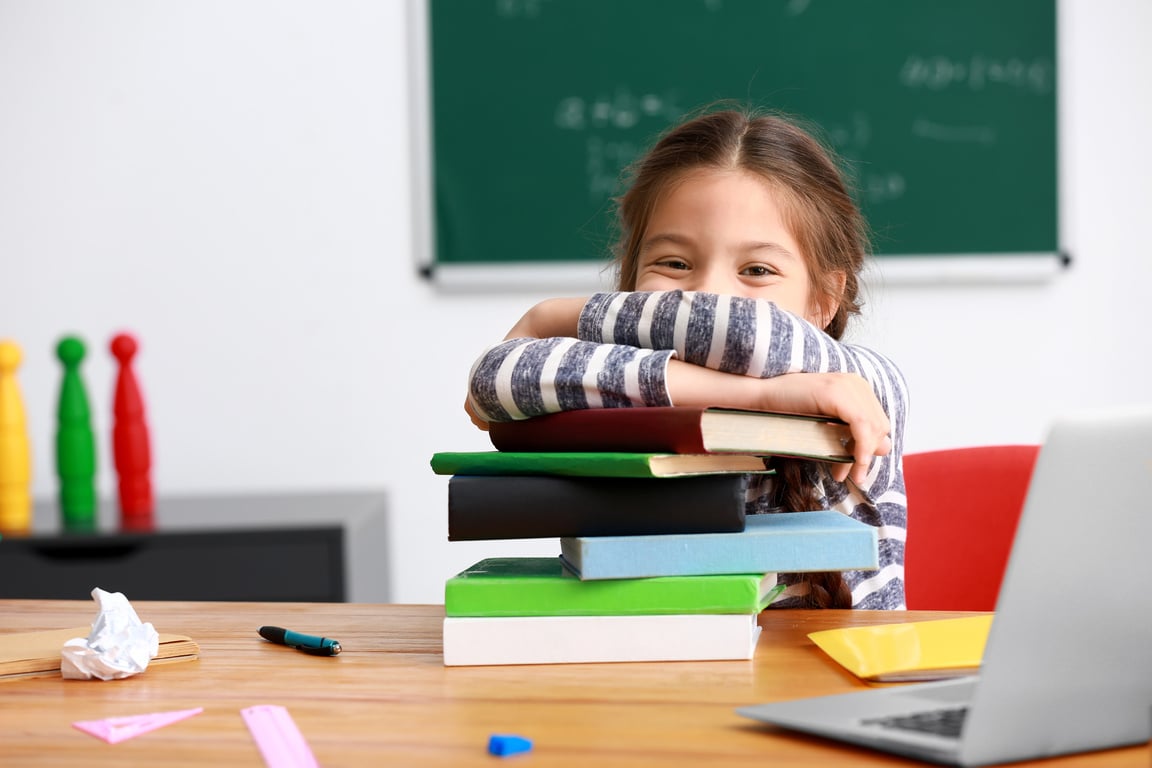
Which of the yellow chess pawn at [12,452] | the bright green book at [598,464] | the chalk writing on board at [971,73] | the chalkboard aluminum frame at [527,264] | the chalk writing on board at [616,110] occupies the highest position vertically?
the chalk writing on board at [971,73]

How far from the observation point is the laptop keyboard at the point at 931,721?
539mm

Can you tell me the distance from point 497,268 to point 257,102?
0.60 m

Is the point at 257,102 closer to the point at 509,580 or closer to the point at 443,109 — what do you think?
the point at 443,109

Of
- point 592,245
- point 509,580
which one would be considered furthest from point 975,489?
point 592,245

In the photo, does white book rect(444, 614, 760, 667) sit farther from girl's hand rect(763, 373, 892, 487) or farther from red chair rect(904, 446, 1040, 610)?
red chair rect(904, 446, 1040, 610)

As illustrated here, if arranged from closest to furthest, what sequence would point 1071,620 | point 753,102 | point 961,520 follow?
point 1071,620 → point 961,520 → point 753,102

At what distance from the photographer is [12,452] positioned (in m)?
2.07

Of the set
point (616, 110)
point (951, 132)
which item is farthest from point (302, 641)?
point (951, 132)

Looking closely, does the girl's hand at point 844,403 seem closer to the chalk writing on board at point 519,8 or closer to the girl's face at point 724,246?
the girl's face at point 724,246

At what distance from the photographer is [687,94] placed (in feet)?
8.24

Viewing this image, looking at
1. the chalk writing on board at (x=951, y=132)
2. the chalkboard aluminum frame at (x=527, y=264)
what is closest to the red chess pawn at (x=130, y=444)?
the chalkboard aluminum frame at (x=527, y=264)

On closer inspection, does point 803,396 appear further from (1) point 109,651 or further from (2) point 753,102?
(2) point 753,102

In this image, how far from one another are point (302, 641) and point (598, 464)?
0.82 feet

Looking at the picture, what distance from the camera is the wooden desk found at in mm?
555
